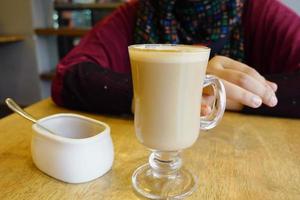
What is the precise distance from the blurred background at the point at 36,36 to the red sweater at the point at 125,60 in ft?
3.38

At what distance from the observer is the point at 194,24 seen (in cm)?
103

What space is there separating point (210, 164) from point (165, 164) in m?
0.09

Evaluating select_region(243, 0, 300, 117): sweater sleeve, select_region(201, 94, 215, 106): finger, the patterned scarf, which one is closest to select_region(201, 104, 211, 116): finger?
select_region(201, 94, 215, 106): finger

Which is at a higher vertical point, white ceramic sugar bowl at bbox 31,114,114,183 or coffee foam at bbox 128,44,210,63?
coffee foam at bbox 128,44,210,63

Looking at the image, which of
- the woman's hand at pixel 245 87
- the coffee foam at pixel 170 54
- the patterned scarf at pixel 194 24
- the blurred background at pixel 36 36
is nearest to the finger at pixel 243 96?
the woman's hand at pixel 245 87

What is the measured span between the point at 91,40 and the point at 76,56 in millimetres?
156

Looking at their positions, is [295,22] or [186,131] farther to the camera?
[295,22]

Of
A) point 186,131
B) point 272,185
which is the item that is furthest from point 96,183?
point 272,185

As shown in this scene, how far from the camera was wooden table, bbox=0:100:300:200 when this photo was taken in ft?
1.32

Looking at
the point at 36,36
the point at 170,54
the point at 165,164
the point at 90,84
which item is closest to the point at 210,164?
the point at 165,164

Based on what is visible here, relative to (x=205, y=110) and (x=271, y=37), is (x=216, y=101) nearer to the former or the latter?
(x=205, y=110)

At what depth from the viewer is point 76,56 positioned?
0.87 m

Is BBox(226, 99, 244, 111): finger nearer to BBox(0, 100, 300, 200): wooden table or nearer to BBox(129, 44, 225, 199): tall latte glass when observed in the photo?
BBox(0, 100, 300, 200): wooden table

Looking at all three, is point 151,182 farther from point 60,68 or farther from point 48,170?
point 60,68
